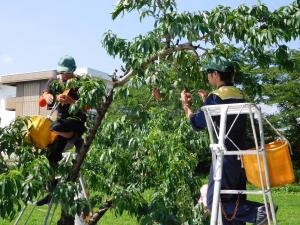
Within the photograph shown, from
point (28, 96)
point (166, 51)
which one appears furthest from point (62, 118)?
point (28, 96)

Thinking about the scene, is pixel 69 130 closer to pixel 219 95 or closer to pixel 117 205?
pixel 117 205

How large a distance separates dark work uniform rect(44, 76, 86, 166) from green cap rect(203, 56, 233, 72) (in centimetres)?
120

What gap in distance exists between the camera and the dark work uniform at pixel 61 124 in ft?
13.2

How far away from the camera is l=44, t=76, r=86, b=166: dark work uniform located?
4033 millimetres

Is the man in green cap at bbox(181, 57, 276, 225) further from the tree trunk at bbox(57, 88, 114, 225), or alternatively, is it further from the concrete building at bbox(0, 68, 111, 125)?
the concrete building at bbox(0, 68, 111, 125)

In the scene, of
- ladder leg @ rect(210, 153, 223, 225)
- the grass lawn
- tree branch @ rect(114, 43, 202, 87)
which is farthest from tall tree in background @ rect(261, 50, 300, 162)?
ladder leg @ rect(210, 153, 223, 225)

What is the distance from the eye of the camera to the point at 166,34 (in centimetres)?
362

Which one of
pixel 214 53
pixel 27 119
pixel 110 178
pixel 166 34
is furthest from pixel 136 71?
pixel 110 178

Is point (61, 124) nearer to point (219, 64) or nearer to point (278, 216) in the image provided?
point (219, 64)

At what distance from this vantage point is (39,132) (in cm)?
391

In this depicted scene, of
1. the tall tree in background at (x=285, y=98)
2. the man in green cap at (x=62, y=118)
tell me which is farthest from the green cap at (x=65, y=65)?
the tall tree in background at (x=285, y=98)

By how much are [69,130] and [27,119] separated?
1.32 ft

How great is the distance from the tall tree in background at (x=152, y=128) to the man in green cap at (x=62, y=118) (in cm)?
14

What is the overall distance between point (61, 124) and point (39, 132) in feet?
0.69
